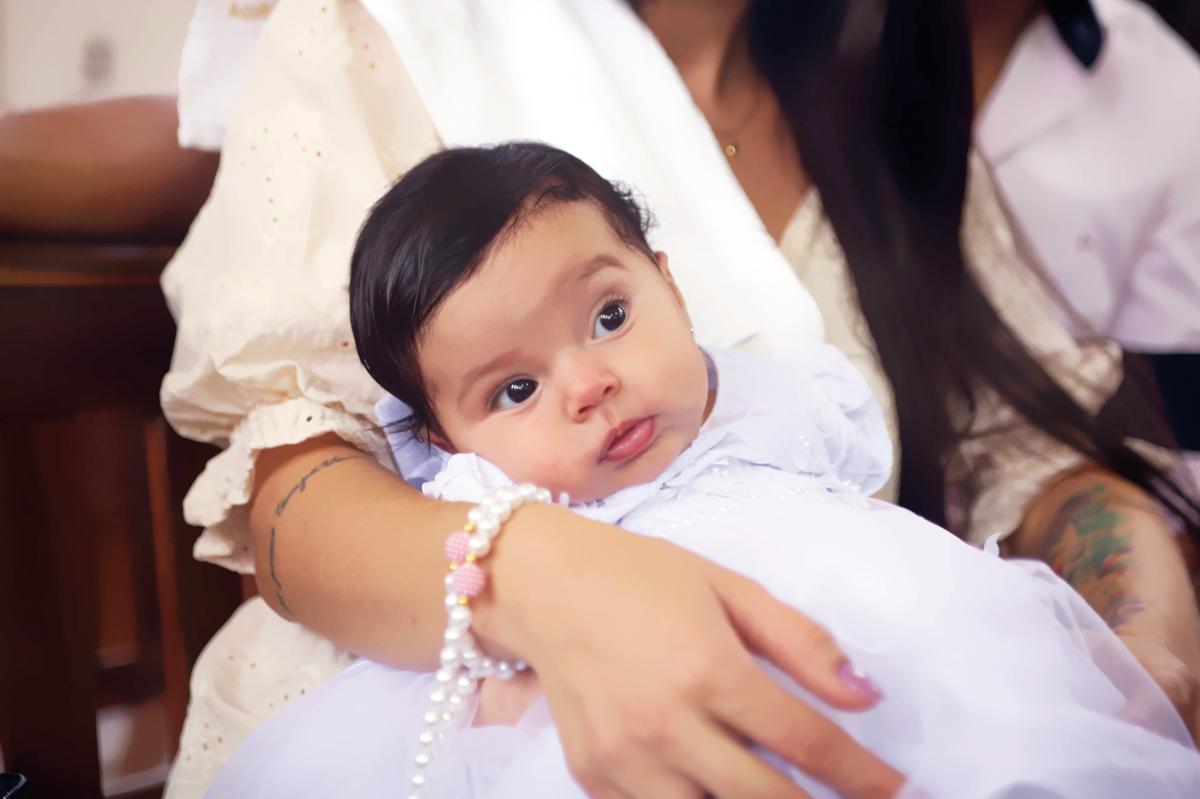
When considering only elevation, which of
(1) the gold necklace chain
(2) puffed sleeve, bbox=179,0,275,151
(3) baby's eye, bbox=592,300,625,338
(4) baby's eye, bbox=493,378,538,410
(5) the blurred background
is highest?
(2) puffed sleeve, bbox=179,0,275,151

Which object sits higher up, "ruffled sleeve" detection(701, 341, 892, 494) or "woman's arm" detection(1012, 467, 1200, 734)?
"ruffled sleeve" detection(701, 341, 892, 494)

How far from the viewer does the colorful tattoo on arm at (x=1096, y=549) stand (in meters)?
0.41

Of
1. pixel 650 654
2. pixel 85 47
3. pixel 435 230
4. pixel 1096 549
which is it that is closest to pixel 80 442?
pixel 85 47

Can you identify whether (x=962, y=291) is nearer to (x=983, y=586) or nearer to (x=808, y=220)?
(x=808, y=220)

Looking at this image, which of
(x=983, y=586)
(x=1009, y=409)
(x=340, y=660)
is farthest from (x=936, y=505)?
(x=340, y=660)

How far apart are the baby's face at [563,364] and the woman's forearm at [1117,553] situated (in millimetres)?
215

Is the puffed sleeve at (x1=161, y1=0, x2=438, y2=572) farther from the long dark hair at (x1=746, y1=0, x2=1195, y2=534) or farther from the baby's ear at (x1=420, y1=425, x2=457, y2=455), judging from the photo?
the long dark hair at (x1=746, y1=0, x2=1195, y2=534)

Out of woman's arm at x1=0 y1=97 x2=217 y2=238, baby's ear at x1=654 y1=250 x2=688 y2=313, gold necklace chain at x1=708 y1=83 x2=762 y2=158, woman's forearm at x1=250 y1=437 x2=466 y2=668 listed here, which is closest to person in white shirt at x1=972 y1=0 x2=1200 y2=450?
gold necklace chain at x1=708 y1=83 x2=762 y2=158

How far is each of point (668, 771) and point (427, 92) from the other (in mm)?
350

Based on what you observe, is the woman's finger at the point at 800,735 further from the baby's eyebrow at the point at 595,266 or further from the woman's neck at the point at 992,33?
the woman's neck at the point at 992,33

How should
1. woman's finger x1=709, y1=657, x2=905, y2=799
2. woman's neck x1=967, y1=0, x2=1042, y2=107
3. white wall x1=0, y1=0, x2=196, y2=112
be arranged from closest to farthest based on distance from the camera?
woman's finger x1=709, y1=657, x2=905, y2=799, white wall x1=0, y1=0, x2=196, y2=112, woman's neck x1=967, y1=0, x2=1042, y2=107

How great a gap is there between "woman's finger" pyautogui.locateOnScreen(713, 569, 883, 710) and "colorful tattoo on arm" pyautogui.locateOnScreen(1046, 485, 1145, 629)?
201mm

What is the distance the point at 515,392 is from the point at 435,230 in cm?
7

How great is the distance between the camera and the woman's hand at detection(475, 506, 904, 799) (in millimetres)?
252
